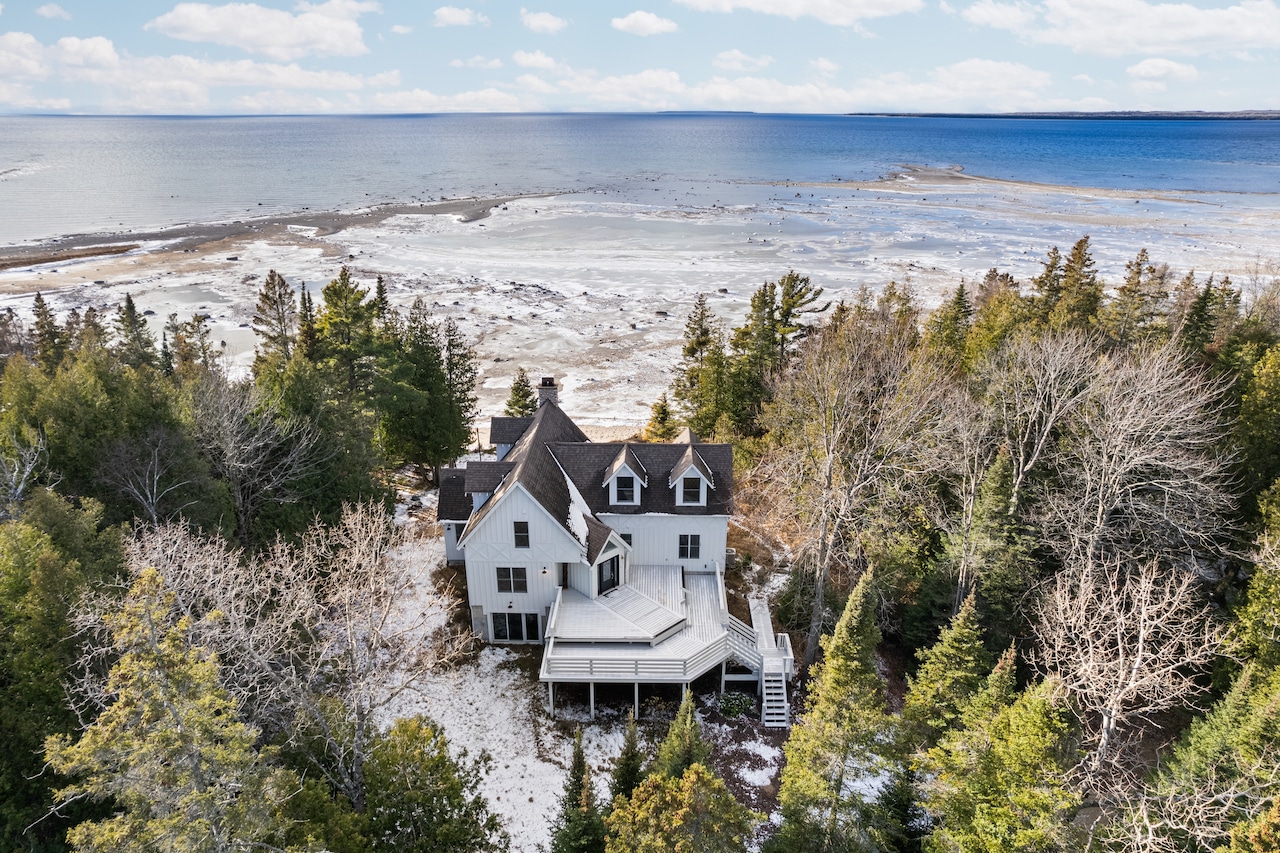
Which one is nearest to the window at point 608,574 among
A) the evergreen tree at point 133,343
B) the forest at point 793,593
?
the forest at point 793,593

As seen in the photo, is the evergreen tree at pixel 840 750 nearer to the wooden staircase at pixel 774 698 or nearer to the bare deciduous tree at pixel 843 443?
the wooden staircase at pixel 774 698

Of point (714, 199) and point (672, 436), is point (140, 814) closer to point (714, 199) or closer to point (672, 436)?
point (672, 436)

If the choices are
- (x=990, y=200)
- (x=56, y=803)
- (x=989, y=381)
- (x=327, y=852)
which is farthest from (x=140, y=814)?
(x=990, y=200)

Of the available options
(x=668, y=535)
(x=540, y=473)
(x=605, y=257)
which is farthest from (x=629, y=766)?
(x=605, y=257)

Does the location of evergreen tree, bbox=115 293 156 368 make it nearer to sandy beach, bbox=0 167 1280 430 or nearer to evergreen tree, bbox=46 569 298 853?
sandy beach, bbox=0 167 1280 430

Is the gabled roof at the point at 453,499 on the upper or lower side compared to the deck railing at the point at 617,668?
upper

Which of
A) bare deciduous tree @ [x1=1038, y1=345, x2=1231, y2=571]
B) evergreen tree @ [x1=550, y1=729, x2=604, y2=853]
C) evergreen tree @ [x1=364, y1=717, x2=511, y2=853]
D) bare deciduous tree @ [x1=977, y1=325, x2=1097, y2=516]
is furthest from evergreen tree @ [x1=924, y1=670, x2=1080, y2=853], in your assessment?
evergreen tree @ [x1=364, y1=717, x2=511, y2=853]
